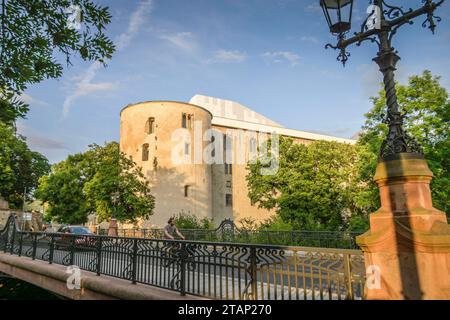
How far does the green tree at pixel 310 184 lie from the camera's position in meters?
26.7

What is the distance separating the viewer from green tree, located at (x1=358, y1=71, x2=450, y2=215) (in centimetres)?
1936

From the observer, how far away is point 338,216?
91.6 feet

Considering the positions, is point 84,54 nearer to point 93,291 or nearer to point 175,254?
point 175,254

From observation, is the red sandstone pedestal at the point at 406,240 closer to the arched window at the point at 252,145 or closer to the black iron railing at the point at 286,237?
the black iron railing at the point at 286,237

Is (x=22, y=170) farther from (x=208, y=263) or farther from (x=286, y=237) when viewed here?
(x=208, y=263)

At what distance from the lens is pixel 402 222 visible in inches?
166

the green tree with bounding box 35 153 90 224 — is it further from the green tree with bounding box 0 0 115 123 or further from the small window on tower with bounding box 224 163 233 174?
the green tree with bounding box 0 0 115 123

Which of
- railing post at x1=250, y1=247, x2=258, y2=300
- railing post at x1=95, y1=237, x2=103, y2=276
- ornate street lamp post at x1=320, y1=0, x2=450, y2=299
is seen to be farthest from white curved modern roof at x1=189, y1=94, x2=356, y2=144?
ornate street lamp post at x1=320, y1=0, x2=450, y2=299

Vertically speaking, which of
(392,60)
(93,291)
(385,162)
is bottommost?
(93,291)

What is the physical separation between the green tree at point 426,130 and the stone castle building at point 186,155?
1353cm

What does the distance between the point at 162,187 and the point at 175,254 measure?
29.8 metres

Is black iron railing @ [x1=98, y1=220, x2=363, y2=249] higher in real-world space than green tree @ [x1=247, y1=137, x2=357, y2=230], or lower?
lower
